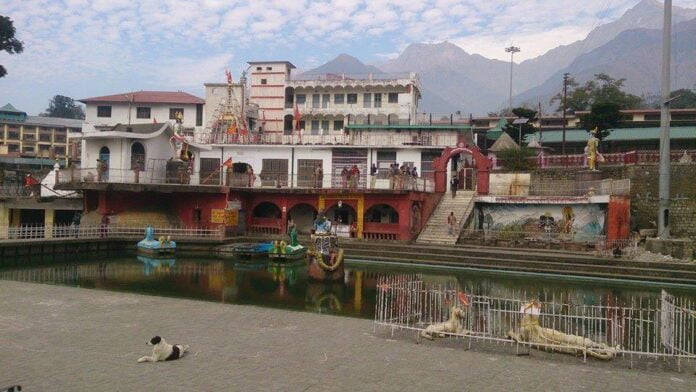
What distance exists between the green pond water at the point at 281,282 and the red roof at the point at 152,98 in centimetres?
2653

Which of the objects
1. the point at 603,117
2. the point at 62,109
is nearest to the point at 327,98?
the point at 603,117

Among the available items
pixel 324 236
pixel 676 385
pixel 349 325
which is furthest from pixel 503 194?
pixel 676 385

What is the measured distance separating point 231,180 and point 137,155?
5.79 metres

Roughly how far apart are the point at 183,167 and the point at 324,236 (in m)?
17.0

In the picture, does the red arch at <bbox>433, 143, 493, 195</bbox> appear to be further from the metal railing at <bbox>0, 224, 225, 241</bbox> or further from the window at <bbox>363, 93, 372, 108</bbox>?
the window at <bbox>363, 93, 372, 108</bbox>

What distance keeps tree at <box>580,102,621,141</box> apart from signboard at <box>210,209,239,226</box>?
86.8ft

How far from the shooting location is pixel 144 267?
87.5ft

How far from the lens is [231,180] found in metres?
36.5

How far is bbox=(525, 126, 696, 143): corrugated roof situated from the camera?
45062mm

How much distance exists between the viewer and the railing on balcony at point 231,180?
1338 inches

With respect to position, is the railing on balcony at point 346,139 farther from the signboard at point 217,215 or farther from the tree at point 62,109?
the tree at point 62,109

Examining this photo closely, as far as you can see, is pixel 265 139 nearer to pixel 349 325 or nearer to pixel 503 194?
pixel 503 194

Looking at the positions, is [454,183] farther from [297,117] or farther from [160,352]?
[160,352]

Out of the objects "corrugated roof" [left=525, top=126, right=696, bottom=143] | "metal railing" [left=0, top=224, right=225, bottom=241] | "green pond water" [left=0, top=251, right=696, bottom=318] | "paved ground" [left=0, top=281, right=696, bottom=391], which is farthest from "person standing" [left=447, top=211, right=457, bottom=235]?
"corrugated roof" [left=525, top=126, right=696, bottom=143]
